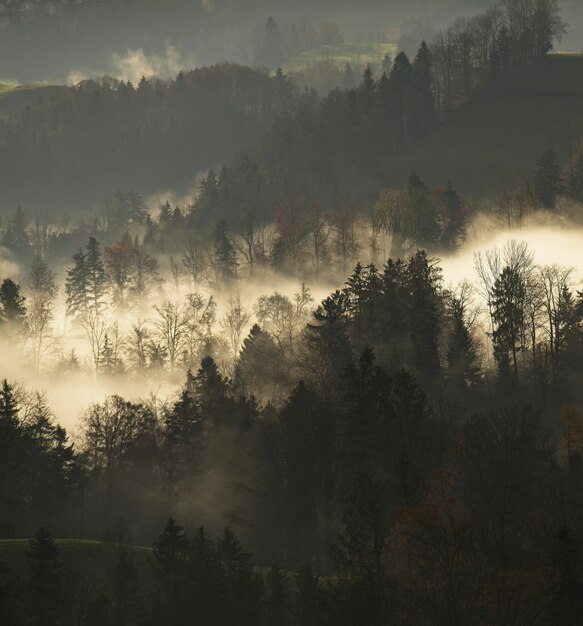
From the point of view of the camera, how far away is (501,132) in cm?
15875

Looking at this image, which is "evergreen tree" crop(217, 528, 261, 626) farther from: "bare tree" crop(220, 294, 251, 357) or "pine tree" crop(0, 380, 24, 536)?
"bare tree" crop(220, 294, 251, 357)

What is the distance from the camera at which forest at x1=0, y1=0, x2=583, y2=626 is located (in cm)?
4775

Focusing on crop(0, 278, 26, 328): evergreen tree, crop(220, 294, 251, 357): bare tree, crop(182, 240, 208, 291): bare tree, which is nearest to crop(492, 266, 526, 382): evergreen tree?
crop(220, 294, 251, 357): bare tree

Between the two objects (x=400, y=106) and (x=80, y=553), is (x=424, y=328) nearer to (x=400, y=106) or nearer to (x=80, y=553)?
(x=80, y=553)

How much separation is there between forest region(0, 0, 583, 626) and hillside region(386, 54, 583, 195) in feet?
6.71

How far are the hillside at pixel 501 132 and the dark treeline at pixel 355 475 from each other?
40163 millimetres

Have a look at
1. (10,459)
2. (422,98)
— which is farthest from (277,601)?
(422,98)

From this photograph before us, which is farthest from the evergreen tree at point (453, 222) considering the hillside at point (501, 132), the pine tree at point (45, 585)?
the pine tree at point (45, 585)

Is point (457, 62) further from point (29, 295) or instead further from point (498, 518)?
point (498, 518)

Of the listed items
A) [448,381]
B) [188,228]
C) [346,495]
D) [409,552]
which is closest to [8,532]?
[346,495]

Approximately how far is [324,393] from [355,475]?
18184 mm

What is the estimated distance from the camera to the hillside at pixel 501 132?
147625 millimetres

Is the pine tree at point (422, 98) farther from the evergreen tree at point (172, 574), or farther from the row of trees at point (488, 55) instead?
the evergreen tree at point (172, 574)

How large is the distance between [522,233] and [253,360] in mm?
40673
